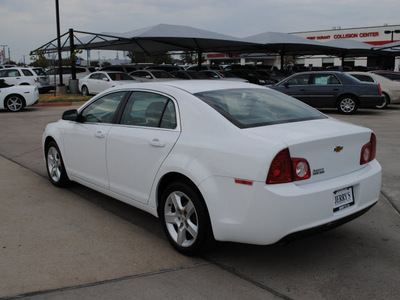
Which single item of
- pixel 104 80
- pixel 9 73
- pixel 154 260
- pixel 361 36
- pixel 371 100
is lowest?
pixel 154 260

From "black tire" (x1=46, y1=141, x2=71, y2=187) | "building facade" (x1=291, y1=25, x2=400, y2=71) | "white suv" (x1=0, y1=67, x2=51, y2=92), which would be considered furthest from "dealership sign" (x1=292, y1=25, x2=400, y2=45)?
"black tire" (x1=46, y1=141, x2=71, y2=187)

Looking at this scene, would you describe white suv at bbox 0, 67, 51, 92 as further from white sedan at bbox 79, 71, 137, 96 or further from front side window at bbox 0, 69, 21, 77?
white sedan at bbox 79, 71, 137, 96

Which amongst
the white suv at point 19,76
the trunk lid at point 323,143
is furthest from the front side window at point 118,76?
the trunk lid at point 323,143

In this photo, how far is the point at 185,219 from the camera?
373 cm

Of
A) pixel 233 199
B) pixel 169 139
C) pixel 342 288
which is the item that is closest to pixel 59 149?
pixel 169 139

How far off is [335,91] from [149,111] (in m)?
12.1

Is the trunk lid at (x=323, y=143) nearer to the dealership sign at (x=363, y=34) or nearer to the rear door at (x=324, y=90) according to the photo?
the rear door at (x=324, y=90)

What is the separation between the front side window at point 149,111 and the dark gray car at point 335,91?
11371 millimetres

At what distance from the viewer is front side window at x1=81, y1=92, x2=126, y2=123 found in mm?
4763

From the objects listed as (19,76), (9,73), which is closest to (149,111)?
(19,76)

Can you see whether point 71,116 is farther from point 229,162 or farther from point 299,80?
point 299,80

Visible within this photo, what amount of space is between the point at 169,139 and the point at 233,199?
3.05 ft

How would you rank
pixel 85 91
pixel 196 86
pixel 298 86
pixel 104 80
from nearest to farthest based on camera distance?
pixel 196 86 → pixel 298 86 → pixel 104 80 → pixel 85 91

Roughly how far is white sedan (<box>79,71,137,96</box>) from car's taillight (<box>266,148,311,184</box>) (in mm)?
18877
